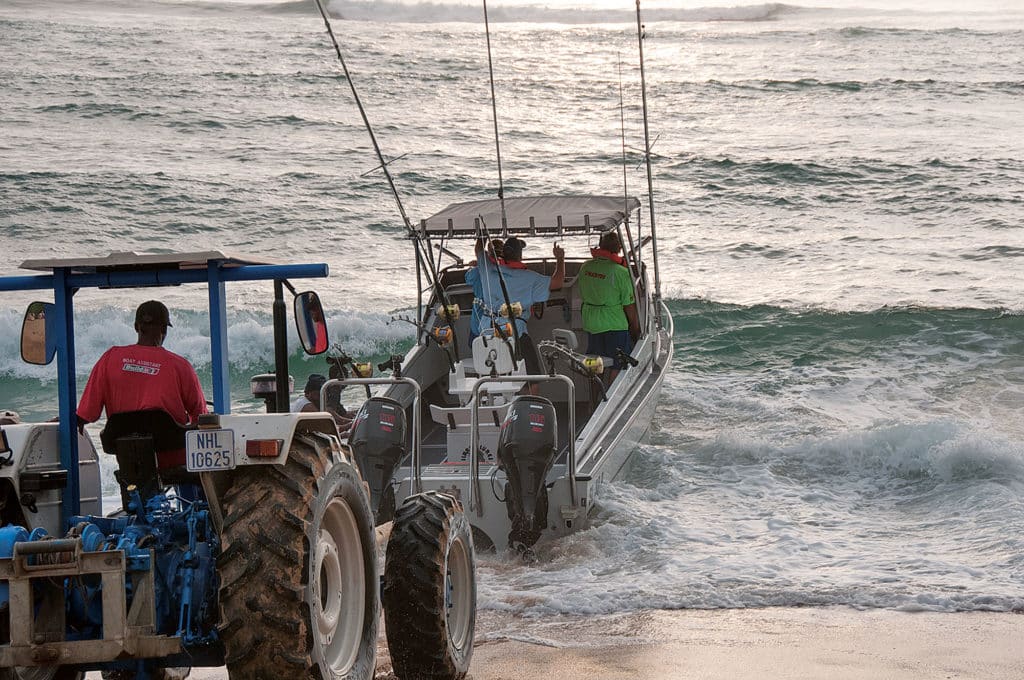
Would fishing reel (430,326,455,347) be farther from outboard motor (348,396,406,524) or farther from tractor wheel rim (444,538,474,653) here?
tractor wheel rim (444,538,474,653)

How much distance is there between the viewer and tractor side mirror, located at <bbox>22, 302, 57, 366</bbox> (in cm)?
479

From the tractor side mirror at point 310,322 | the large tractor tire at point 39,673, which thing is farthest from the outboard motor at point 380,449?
the tractor side mirror at point 310,322

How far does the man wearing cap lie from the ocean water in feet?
10.8

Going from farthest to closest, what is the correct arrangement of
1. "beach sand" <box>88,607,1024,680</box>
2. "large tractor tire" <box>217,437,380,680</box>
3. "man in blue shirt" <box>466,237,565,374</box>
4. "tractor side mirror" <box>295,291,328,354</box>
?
"man in blue shirt" <box>466,237,565,374</box> < "beach sand" <box>88,607,1024,680</box> < "tractor side mirror" <box>295,291,328,354</box> < "large tractor tire" <box>217,437,380,680</box>

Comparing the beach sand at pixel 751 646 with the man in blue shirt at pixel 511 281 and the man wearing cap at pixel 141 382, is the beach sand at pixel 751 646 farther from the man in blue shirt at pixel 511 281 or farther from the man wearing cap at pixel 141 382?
the man in blue shirt at pixel 511 281

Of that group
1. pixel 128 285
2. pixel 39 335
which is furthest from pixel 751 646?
pixel 39 335

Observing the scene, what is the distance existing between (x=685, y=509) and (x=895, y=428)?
284 cm

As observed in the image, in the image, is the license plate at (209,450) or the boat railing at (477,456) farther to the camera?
the boat railing at (477,456)

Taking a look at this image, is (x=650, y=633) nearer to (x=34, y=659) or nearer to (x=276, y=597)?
(x=276, y=597)

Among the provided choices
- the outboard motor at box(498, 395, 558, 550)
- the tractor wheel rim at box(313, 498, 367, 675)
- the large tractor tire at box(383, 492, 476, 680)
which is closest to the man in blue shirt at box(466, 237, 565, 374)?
the outboard motor at box(498, 395, 558, 550)

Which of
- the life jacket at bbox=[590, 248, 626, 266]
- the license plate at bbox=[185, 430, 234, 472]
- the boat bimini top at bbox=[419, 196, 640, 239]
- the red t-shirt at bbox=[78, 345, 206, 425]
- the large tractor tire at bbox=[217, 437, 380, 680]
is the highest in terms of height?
the boat bimini top at bbox=[419, 196, 640, 239]

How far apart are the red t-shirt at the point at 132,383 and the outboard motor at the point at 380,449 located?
13.7ft

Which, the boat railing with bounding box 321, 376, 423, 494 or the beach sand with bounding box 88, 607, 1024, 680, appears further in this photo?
the boat railing with bounding box 321, 376, 423, 494

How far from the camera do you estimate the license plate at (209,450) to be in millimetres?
4348
